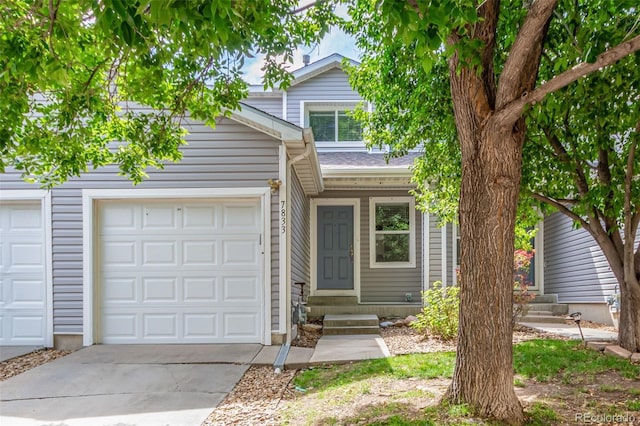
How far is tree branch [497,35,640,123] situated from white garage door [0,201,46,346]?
6463 millimetres

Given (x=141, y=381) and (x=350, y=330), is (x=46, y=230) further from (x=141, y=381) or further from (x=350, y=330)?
(x=350, y=330)

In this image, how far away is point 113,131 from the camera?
5473 mm

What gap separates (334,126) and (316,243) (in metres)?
2.87

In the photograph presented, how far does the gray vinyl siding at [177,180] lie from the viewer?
6.45 metres

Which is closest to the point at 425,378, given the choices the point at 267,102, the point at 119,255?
the point at 119,255

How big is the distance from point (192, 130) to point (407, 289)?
217 inches

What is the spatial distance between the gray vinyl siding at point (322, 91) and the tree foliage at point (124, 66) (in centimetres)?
499

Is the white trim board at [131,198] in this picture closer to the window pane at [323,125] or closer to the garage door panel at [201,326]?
the garage door panel at [201,326]

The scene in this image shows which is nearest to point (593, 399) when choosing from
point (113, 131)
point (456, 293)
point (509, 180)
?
point (509, 180)

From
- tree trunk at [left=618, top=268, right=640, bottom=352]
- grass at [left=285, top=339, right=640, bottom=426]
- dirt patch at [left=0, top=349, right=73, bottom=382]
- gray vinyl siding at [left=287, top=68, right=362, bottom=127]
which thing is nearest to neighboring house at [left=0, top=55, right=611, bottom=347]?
dirt patch at [left=0, top=349, right=73, bottom=382]

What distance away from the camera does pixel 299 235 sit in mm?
8016

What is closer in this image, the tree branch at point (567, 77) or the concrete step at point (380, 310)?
the tree branch at point (567, 77)

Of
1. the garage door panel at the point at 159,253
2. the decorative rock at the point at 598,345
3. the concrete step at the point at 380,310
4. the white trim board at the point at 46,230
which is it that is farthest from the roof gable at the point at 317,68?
the decorative rock at the point at 598,345

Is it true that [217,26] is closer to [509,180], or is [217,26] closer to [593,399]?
[509,180]
